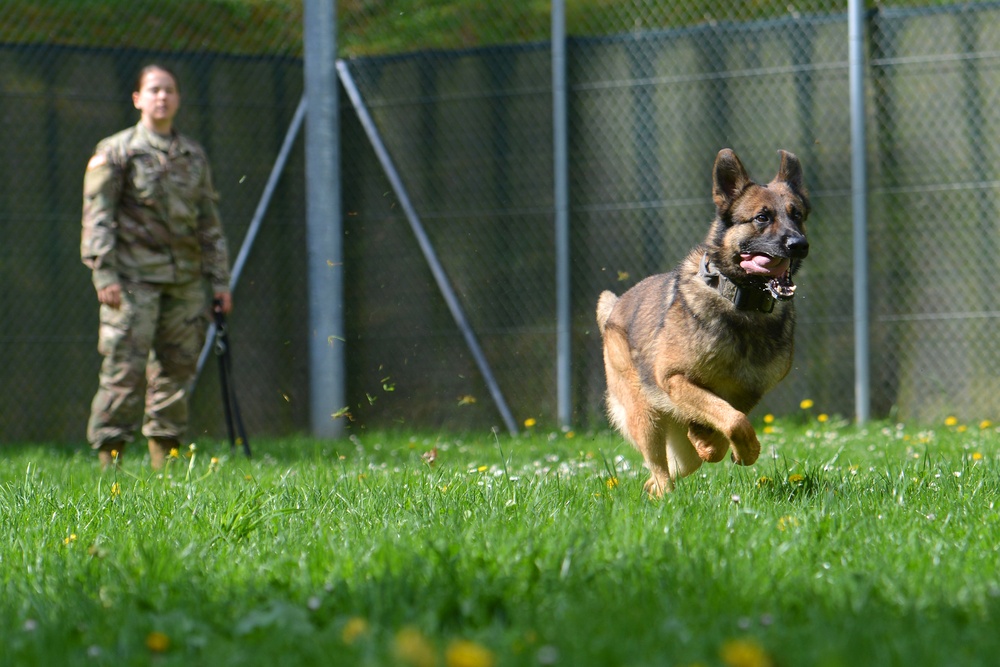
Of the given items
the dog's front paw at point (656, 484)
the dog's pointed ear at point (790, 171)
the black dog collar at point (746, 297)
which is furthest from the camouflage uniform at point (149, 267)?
the dog's pointed ear at point (790, 171)

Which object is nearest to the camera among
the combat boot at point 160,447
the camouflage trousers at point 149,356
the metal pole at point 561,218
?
the camouflage trousers at point 149,356

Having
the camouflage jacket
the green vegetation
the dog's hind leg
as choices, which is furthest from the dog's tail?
the green vegetation

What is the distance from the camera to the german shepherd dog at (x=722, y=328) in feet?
15.8

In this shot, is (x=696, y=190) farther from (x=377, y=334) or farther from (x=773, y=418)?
(x=377, y=334)

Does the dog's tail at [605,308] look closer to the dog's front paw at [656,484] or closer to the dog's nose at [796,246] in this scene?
the dog's front paw at [656,484]

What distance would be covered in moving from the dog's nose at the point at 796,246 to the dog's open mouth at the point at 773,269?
69 millimetres

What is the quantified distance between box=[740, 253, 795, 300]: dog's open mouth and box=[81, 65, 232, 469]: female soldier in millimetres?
3601

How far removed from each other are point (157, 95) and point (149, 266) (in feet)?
3.29

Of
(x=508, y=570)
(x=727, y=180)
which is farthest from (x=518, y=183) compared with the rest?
(x=508, y=570)

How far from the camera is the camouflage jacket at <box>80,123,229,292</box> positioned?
669 cm

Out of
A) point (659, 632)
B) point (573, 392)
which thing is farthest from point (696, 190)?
point (659, 632)

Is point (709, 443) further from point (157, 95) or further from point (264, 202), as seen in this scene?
point (264, 202)

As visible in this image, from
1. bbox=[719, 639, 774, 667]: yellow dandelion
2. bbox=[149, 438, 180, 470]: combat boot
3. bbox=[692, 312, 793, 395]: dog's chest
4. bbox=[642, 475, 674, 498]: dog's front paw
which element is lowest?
bbox=[149, 438, 180, 470]: combat boot

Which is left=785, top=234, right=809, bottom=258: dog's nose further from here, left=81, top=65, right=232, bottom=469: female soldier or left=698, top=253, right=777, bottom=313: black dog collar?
left=81, top=65, right=232, bottom=469: female soldier
